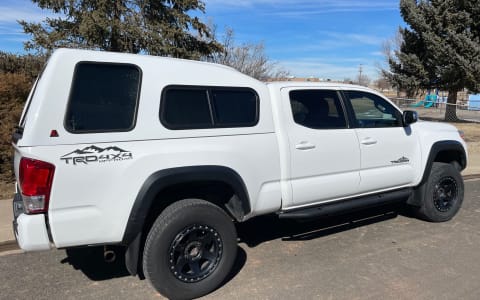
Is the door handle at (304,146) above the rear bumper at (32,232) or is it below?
above

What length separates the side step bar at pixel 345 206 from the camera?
420cm

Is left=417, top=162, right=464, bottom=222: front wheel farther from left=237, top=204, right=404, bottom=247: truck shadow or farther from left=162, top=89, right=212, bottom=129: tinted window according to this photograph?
left=162, top=89, right=212, bottom=129: tinted window

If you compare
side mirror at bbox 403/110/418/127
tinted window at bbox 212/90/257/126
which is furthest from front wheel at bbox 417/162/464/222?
tinted window at bbox 212/90/257/126

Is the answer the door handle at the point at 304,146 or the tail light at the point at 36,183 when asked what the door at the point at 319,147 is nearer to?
the door handle at the point at 304,146

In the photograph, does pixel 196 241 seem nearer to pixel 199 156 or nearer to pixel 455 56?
pixel 199 156

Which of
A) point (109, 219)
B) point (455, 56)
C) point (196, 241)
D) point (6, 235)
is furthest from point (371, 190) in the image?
point (455, 56)

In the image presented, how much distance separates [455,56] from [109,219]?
23.6 m

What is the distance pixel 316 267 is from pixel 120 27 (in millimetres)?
9071

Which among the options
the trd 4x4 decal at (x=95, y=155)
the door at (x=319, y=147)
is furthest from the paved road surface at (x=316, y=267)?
the trd 4x4 decal at (x=95, y=155)

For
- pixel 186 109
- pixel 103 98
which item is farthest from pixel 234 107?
pixel 103 98

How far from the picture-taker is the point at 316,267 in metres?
4.19

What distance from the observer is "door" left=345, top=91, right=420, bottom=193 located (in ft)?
15.7

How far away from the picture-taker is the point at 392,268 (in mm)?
4172

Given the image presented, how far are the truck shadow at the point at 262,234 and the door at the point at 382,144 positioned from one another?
0.85 meters
